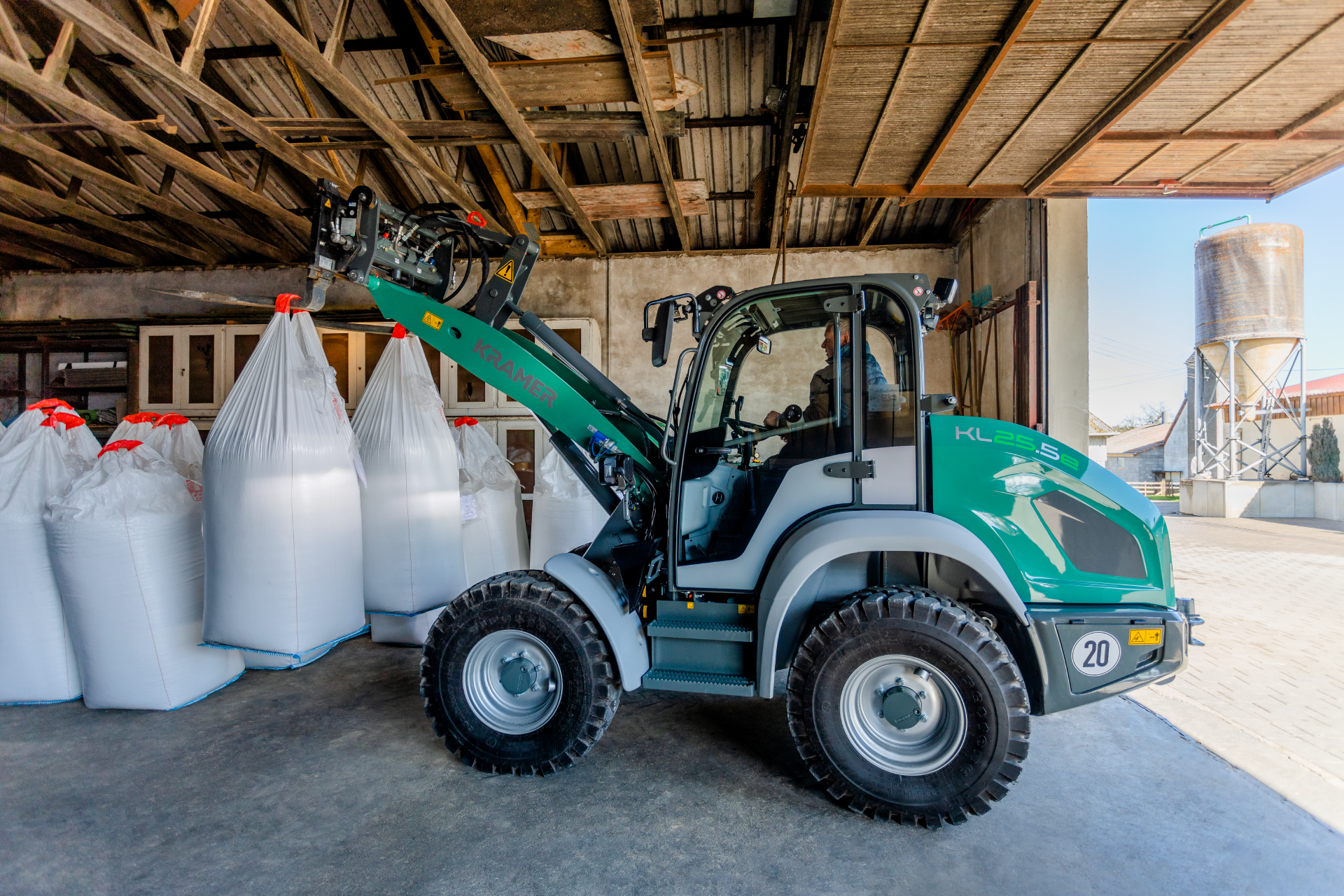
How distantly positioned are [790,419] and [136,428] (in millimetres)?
3585

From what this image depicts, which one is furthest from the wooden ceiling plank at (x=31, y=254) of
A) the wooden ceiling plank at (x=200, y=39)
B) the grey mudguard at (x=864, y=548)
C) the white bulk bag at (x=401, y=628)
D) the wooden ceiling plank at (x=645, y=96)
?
the grey mudguard at (x=864, y=548)

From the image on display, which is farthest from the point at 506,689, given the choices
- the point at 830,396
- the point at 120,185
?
the point at 120,185

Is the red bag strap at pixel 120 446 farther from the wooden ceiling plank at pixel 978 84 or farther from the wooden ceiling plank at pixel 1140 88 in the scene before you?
the wooden ceiling plank at pixel 1140 88

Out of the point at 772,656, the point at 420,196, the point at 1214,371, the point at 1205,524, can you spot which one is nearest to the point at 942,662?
the point at 772,656

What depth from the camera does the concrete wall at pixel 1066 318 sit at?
5371 mm

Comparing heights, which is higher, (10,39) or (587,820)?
(10,39)

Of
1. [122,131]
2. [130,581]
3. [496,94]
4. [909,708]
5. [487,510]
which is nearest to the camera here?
[909,708]

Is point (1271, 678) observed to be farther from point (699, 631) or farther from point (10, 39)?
point (10, 39)

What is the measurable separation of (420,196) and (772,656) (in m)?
6.13

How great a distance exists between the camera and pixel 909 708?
2229 millimetres

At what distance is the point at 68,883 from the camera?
191 cm

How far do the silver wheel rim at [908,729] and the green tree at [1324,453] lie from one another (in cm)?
1753

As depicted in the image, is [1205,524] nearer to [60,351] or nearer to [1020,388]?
[1020,388]

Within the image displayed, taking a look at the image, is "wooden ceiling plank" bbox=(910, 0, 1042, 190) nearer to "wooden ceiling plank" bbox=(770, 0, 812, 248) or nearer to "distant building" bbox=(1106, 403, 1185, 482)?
"wooden ceiling plank" bbox=(770, 0, 812, 248)
